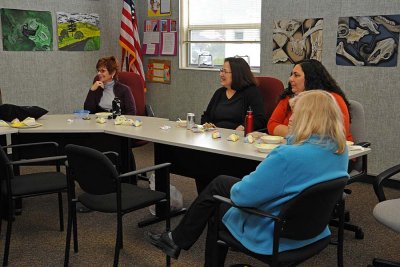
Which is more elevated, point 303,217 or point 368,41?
point 368,41

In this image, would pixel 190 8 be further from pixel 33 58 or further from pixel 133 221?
pixel 133 221

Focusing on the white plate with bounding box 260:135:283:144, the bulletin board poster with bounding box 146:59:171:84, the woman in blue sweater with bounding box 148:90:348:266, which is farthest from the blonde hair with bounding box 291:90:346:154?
the bulletin board poster with bounding box 146:59:171:84

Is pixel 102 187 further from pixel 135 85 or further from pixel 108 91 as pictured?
pixel 135 85

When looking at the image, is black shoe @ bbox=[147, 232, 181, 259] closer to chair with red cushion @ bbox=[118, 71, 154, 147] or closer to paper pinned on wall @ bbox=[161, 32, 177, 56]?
chair with red cushion @ bbox=[118, 71, 154, 147]

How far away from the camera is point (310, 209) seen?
1.83m

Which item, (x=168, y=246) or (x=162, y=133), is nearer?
(x=168, y=246)

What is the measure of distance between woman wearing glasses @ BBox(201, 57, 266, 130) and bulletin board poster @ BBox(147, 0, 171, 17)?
2329 millimetres

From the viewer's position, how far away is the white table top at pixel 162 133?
107 inches

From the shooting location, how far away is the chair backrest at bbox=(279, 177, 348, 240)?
1.78 m

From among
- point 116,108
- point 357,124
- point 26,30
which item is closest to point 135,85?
point 116,108

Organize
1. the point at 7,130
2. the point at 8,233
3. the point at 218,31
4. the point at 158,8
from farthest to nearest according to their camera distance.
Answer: the point at 158,8, the point at 218,31, the point at 7,130, the point at 8,233

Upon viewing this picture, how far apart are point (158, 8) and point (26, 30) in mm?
1660

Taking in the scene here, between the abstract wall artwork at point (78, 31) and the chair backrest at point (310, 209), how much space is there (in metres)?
4.46

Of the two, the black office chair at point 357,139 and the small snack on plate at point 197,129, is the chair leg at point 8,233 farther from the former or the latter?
the black office chair at point 357,139
